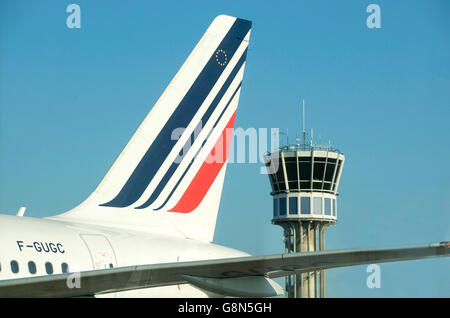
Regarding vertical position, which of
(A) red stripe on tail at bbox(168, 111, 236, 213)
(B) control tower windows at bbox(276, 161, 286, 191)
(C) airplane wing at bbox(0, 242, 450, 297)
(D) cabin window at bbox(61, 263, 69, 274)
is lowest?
(C) airplane wing at bbox(0, 242, 450, 297)

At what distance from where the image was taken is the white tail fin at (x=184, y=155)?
16.0 metres

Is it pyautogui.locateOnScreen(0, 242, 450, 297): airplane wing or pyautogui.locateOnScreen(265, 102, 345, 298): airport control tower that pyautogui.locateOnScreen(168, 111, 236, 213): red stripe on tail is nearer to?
pyautogui.locateOnScreen(0, 242, 450, 297): airplane wing

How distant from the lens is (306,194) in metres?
76.0

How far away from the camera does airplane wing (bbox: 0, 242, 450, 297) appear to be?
9.31 meters

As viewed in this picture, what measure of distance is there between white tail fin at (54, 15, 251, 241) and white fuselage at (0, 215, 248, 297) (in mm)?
1323

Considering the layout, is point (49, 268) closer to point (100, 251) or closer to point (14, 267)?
point (14, 267)

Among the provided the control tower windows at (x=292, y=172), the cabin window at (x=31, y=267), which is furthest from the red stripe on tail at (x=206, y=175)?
the control tower windows at (x=292, y=172)

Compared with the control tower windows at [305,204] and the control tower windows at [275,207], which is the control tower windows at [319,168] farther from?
the control tower windows at [275,207]

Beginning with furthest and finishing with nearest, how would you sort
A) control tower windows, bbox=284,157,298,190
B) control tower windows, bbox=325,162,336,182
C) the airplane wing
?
1. control tower windows, bbox=325,162,336,182
2. control tower windows, bbox=284,157,298,190
3. the airplane wing

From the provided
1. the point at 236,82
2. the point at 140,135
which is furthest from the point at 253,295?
the point at 236,82

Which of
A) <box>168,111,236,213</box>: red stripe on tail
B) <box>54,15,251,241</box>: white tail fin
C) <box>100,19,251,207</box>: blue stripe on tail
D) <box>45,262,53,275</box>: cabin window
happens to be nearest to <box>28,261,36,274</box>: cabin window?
<box>45,262,53,275</box>: cabin window

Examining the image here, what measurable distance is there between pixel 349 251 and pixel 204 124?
929 centimetres
